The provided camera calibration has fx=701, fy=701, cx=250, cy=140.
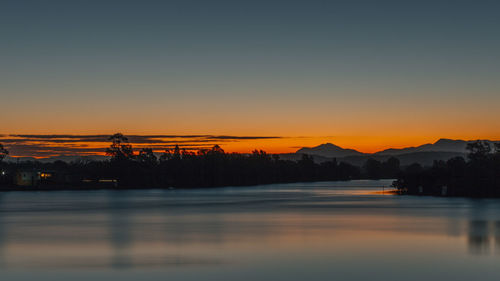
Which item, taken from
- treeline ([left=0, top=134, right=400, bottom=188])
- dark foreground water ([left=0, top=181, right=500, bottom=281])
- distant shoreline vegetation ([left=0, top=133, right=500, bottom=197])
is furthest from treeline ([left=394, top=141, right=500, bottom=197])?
treeline ([left=0, top=134, right=400, bottom=188])

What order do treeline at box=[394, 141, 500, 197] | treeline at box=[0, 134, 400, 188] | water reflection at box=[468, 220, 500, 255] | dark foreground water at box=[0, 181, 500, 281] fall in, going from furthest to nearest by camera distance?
treeline at box=[0, 134, 400, 188] < treeline at box=[394, 141, 500, 197] < water reflection at box=[468, 220, 500, 255] < dark foreground water at box=[0, 181, 500, 281]

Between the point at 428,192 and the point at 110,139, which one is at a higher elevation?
the point at 110,139

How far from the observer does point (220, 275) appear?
19.3 m

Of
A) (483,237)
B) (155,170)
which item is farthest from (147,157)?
(483,237)

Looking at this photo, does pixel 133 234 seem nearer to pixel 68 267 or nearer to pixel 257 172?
pixel 68 267

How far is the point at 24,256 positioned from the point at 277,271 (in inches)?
357

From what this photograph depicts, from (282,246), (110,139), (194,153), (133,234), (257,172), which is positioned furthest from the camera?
(257,172)

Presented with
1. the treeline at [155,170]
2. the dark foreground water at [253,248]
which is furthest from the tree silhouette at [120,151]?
Answer: the dark foreground water at [253,248]

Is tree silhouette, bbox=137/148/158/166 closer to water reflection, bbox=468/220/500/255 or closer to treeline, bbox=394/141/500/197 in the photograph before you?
treeline, bbox=394/141/500/197

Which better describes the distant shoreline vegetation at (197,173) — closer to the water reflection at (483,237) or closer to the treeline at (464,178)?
the treeline at (464,178)

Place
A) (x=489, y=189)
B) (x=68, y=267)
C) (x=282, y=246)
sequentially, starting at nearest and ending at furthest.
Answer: (x=68, y=267), (x=282, y=246), (x=489, y=189)

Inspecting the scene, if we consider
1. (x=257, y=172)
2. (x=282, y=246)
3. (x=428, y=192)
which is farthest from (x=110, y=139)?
(x=282, y=246)

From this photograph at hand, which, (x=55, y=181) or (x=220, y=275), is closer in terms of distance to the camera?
(x=220, y=275)

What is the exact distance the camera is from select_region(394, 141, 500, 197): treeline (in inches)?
2867
